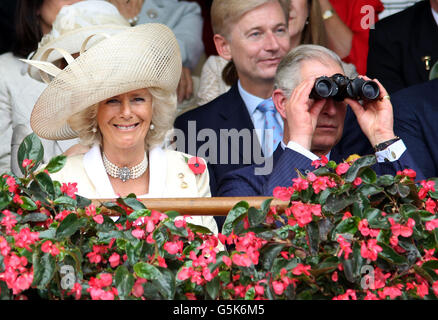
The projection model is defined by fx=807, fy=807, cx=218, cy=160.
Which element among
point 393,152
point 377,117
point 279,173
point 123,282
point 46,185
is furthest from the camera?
point 377,117

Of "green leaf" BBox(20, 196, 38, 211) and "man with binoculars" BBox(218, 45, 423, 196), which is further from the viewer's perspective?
"man with binoculars" BBox(218, 45, 423, 196)

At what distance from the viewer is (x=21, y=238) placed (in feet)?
5.77

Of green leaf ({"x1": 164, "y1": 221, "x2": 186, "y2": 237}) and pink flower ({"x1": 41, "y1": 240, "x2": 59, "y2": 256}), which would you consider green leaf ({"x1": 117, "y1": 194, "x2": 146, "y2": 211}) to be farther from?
pink flower ({"x1": 41, "y1": 240, "x2": 59, "y2": 256})

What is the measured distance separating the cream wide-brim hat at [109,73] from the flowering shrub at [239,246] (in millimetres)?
808

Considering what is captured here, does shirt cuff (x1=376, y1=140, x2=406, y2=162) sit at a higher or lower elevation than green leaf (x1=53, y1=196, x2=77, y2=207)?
higher

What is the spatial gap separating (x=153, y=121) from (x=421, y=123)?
1.00 metres

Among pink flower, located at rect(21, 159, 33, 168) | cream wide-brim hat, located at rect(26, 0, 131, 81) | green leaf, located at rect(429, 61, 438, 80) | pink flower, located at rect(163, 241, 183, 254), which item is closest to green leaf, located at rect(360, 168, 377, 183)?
pink flower, located at rect(163, 241, 183, 254)

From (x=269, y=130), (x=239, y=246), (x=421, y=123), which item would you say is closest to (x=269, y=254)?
(x=239, y=246)

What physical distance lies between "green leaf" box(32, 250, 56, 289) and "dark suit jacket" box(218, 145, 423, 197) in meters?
0.95

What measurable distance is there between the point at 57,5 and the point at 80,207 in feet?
6.57

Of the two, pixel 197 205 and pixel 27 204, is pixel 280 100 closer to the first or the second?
pixel 197 205

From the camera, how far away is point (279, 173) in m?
2.62

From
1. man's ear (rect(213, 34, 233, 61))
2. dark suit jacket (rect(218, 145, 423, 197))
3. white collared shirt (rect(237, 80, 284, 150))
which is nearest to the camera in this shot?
dark suit jacket (rect(218, 145, 423, 197))

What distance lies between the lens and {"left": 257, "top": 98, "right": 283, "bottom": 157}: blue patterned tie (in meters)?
3.38
